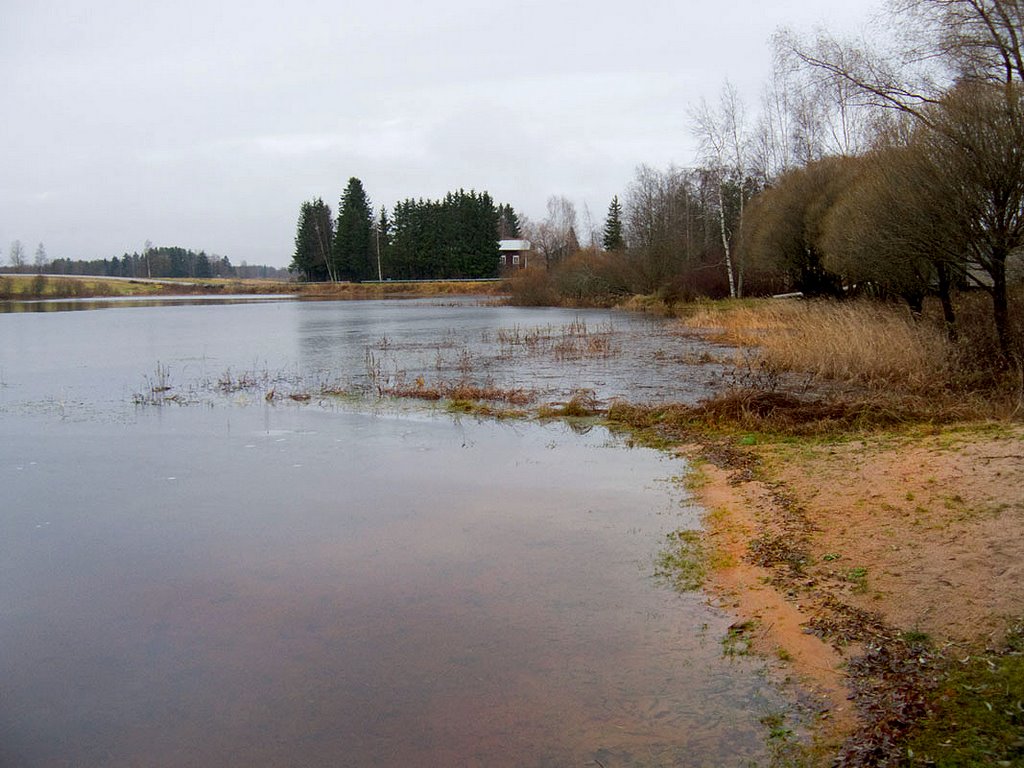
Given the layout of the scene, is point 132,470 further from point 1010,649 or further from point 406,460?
point 1010,649

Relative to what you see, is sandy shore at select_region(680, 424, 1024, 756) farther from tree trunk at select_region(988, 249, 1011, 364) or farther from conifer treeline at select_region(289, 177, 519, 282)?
conifer treeline at select_region(289, 177, 519, 282)

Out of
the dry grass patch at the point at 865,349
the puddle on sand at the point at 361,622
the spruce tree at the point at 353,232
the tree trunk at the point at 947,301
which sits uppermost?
the spruce tree at the point at 353,232

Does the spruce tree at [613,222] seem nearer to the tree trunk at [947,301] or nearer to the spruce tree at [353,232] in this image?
the spruce tree at [353,232]

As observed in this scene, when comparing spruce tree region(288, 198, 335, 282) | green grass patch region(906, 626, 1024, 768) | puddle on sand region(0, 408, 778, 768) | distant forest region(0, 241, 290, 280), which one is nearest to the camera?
green grass patch region(906, 626, 1024, 768)

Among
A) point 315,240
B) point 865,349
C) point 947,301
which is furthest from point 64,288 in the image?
point 947,301

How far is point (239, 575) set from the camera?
22.8 feet

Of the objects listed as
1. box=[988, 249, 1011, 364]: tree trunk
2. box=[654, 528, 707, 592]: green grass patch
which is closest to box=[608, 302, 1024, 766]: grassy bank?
box=[654, 528, 707, 592]: green grass patch

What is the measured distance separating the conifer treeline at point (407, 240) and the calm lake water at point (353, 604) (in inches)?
2836

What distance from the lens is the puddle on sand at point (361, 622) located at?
4.50 metres

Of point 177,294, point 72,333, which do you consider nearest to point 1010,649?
point 72,333

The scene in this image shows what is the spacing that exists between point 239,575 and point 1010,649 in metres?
5.61

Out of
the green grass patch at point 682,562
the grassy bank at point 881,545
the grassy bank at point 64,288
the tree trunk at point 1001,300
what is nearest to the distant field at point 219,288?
the grassy bank at point 64,288

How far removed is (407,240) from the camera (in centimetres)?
8481

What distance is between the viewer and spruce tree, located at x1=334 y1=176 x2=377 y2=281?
83625 mm
